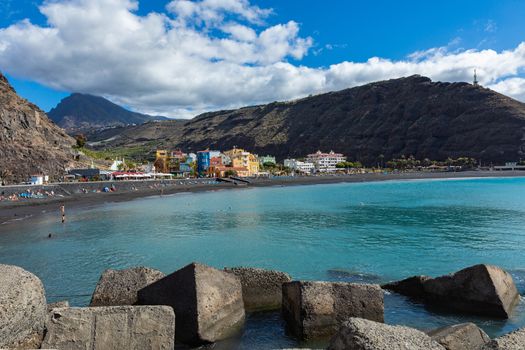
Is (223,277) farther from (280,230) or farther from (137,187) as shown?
(137,187)

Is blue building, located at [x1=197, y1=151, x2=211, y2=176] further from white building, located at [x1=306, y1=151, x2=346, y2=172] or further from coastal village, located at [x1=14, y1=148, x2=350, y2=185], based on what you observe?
white building, located at [x1=306, y1=151, x2=346, y2=172]

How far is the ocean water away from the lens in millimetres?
11938

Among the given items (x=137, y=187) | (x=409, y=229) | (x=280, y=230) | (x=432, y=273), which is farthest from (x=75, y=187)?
(x=432, y=273)

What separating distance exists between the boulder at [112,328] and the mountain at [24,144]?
7727cm

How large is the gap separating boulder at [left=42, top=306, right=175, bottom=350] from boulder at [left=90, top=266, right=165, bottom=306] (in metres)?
2.93

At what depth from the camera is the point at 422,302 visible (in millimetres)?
11789

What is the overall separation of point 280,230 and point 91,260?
1379 centimetres

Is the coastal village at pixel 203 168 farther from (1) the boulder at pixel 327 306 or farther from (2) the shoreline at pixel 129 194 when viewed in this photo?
(1) the boulder at pixel 327 306

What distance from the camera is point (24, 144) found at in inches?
3120

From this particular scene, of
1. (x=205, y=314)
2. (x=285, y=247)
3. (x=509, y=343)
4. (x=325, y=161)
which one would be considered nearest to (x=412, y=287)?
(x=205, y=314)

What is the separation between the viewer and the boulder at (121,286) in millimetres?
9939

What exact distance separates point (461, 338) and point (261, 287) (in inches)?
206

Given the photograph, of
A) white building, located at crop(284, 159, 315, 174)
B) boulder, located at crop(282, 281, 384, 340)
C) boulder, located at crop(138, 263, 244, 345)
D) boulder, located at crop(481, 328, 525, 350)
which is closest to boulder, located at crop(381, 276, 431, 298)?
boulder, located at crop(282, 281, 384, 340)

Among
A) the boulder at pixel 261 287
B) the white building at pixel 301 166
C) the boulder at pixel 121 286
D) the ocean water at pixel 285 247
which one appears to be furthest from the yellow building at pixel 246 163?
the boulder at pixel 121 286
